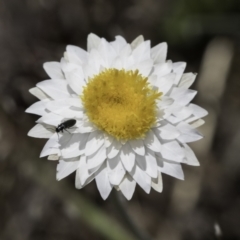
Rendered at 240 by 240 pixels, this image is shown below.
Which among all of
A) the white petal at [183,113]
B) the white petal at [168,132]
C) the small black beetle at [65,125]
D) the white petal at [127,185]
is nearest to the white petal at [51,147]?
the small black beetle at [65,125]

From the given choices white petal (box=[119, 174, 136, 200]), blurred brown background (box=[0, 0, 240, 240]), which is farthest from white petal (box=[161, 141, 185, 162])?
blurred brown background (box=[0, 0, 240, 240])

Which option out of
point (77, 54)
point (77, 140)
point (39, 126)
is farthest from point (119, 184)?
point (77, 54)

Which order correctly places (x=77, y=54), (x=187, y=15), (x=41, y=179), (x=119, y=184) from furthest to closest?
(x=187, y=15) < (x=41, y=179) < (x=77, y=54) < (x=119, y=184)

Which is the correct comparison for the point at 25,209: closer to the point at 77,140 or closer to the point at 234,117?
the point at 77,140

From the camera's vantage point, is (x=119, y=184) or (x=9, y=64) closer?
(x=119, y=184)

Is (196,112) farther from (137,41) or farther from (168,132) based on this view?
(137,41)

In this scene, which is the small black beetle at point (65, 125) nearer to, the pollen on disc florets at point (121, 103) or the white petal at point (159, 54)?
the pollen on disc florets at point (121, 103)

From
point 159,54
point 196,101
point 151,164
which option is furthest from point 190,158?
point 196,101

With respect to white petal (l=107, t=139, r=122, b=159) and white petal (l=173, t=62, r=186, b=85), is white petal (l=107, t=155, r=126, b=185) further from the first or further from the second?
white petal (l=173, t=62, r=186, b=85)
